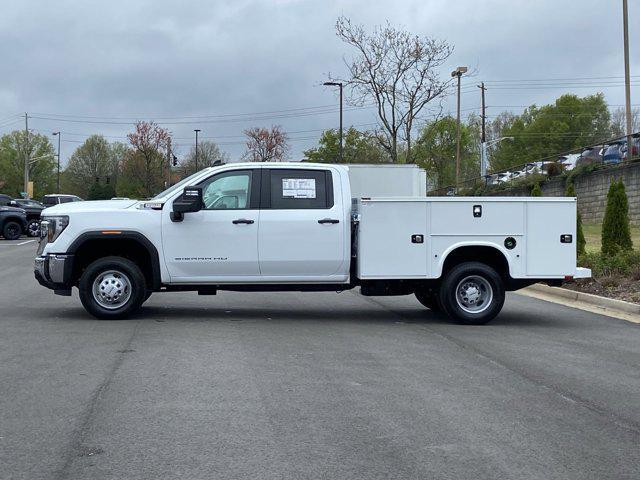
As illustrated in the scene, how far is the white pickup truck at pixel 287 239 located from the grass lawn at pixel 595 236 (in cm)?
1048

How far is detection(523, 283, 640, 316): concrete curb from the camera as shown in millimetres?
13098

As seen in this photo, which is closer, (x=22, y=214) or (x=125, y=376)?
(x=125, y=376)

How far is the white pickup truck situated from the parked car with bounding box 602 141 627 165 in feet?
75.3

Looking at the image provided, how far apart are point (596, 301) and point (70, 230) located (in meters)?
8.84

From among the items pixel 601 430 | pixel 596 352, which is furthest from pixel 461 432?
pixel 596 352

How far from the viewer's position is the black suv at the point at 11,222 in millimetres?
35469

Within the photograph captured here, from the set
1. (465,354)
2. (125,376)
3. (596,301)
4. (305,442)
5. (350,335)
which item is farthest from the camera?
(596,301)

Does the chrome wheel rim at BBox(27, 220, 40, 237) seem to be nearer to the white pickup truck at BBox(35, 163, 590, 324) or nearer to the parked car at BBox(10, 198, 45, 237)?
the parked car at BBox(10, 198, 45, 237)

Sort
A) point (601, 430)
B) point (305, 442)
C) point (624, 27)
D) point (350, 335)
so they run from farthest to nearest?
→ 1. point (624, 27)
2. point (350, 335)
3. point (601, 430)
4. point (305, 442)

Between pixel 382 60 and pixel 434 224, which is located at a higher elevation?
pixel 382 60

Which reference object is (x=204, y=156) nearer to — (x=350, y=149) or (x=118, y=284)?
(x=350, y=149)

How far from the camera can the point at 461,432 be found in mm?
5766

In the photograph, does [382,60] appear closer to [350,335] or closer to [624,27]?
[624,27]

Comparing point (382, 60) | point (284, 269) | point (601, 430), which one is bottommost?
point (601, 430)
